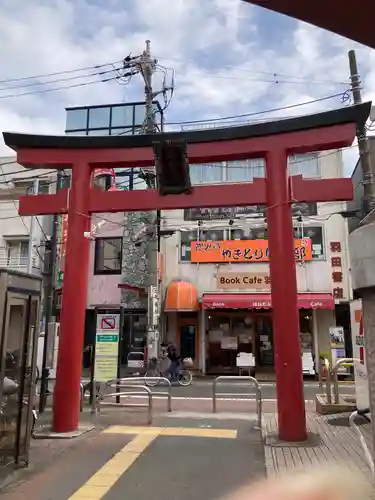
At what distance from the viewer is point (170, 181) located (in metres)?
8.38

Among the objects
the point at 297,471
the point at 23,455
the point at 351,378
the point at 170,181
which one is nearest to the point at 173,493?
the point at 297,471

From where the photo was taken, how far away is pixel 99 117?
23438 mm

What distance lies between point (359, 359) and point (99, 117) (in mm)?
18941

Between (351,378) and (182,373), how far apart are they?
6.98 meters

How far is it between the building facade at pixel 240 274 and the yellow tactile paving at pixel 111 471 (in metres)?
12.2

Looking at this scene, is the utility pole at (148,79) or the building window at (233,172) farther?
the building window at (233,172)

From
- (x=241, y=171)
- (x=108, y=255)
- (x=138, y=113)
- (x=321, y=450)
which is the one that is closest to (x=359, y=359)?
(x=321, y=450)

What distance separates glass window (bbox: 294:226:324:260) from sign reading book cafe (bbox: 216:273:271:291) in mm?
2373

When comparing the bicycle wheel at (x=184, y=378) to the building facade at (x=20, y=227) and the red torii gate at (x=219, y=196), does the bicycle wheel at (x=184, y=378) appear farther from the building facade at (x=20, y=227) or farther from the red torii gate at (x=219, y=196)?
the building facade at (x=20, y=227)

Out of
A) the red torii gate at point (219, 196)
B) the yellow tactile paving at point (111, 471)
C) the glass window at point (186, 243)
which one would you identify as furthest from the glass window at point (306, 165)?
the yellow tactile paving at point (111, 471)

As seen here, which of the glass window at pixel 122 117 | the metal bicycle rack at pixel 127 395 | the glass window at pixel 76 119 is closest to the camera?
the metal bicycle rack at pixel 127 395

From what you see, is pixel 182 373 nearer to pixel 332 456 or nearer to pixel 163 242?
pixel 163 242

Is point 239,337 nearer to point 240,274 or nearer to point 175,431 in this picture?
point 240,274

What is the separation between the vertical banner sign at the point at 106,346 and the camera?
11289mm
